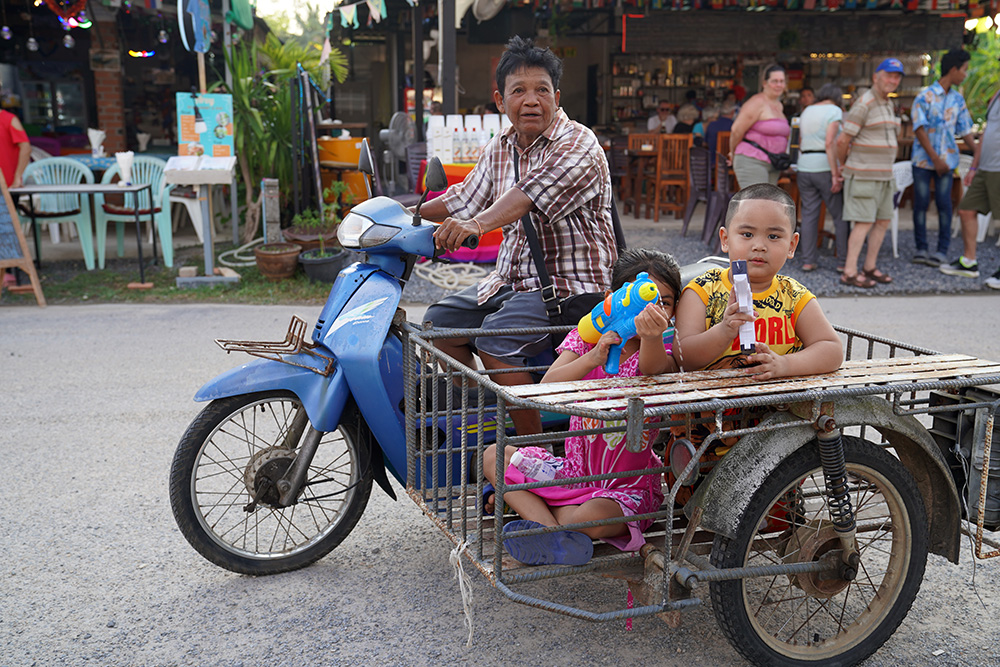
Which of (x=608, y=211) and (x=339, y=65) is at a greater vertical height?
(x=339, y=65)

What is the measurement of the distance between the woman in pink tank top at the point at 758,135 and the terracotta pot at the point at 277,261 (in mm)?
4493

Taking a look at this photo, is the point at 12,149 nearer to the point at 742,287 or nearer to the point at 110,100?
the point at 110,100

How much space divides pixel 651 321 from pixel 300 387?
1.20m

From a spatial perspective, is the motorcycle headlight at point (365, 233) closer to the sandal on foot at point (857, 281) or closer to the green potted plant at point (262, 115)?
the sandal on foot at point (857, 281)

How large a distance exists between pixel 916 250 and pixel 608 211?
7667 mm

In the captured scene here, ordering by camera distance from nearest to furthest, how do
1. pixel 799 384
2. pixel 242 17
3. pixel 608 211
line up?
pixel 799 384 → pixel 608 211 → pixel 242 17

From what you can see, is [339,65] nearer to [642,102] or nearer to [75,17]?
[75,17]

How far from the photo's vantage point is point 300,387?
2803mm

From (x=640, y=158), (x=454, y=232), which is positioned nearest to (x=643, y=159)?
(x=640, y=158)

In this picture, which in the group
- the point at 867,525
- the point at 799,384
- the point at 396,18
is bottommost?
the point at 867,525

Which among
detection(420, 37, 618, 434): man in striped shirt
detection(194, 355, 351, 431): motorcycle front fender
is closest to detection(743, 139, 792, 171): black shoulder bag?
detection(420, 37, 618, 434): man in striped shirt

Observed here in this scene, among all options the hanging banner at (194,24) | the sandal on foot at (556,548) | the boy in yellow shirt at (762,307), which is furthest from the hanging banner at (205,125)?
the sandal on foot at (556,548)

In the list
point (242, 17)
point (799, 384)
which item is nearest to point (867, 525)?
point (799, 384)

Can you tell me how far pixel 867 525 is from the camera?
2553 mm
